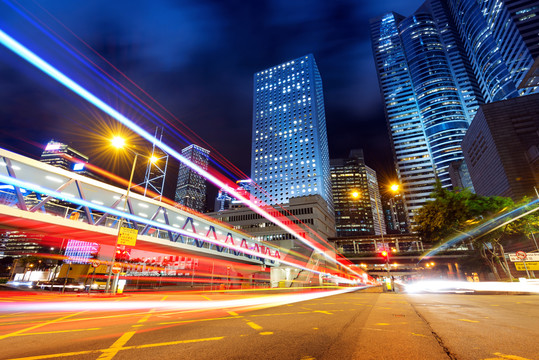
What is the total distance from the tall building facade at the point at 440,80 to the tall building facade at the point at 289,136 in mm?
58422

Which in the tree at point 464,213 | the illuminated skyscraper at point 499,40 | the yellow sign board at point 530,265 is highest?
the illuminated skyscraper at point 499,40

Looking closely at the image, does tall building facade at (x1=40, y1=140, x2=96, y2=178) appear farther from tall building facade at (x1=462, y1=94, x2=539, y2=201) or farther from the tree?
tall building facade at (x1=462, y1=94, x2=539, y2=201)

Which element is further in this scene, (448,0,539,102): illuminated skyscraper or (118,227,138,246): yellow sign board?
(448,0,539,102): illuminated skyscraper

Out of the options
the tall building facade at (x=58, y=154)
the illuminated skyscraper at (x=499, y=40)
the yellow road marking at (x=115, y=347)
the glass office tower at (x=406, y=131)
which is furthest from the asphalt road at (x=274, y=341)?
the tall building facade at (x=58, y=154)

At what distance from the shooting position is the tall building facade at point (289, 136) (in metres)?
136

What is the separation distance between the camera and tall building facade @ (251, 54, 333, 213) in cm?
13612

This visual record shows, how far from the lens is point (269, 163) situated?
147m

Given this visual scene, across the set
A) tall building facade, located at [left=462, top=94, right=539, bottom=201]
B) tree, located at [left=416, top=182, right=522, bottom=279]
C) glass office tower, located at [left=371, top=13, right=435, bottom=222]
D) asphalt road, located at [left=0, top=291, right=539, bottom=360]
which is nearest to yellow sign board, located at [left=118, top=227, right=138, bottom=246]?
asphalt road, located at [left=0, top=291, right=539, bottom=360]

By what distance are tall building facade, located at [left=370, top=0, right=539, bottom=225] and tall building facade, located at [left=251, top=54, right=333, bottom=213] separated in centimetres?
5842

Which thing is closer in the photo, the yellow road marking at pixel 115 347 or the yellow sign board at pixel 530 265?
the yellow road marking at pixel 115 347

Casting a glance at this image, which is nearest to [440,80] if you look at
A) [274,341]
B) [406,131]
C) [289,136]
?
[406,131]

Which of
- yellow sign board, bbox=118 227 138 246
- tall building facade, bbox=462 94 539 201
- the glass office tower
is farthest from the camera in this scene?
the glass office tower

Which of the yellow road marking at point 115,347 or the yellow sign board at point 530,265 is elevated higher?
the yellow sign board at point 530,265

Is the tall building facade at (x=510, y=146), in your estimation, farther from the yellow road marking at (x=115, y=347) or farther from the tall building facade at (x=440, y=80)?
the yellow road marking at (x=115, y=347)
